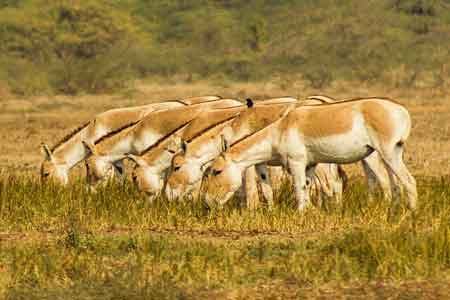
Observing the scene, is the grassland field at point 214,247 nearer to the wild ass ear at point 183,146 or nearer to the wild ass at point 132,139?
the wild ass at point 132,139

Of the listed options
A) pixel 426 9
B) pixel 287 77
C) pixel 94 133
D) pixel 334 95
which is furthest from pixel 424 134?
pixel 426 9

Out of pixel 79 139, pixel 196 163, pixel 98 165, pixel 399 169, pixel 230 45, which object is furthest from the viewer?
pixel 230 45

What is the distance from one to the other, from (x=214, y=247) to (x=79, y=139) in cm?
502

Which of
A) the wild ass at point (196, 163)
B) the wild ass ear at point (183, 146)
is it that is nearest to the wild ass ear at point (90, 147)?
the wild ass at point (196, 163)

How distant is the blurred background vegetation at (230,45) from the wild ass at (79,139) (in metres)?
22.4

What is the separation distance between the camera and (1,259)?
8.96m

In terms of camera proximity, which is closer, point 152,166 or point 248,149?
point 248,149

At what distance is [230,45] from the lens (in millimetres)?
51719

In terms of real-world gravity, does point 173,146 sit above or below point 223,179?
above

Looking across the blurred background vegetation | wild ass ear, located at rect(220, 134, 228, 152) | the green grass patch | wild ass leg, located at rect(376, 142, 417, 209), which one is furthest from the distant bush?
wild ass leg, located at rect(376, 142, 417, 209)

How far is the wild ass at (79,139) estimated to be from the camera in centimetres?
1361

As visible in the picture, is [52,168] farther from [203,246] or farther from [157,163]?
[203,246]

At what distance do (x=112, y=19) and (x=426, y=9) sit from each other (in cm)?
1392

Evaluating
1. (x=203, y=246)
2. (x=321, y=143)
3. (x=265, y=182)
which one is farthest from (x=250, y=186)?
(x=203, y=246)
